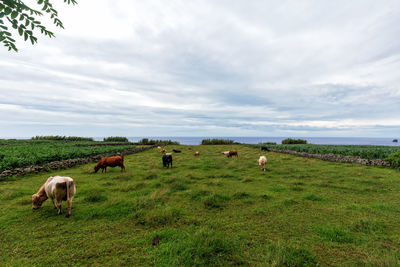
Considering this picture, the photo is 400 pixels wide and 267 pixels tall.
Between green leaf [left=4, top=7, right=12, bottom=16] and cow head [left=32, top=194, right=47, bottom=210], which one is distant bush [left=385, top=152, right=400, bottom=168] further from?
cow head [left=32, top=194, right=47, bottom=210]

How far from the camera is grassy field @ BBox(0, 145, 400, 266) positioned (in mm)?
3787

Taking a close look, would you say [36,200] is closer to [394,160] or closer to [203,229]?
[203,229]

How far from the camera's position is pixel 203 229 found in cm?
467

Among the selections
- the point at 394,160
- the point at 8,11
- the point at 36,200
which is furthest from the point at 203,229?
the point at 394,160

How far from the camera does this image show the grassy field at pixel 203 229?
3787 mm

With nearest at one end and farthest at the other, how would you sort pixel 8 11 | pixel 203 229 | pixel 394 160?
1. pixel 8 11
2. pixel 203 229
3. pixel 394 160

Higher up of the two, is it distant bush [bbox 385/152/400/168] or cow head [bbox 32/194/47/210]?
distant bush [bbox 385/152/400/168]

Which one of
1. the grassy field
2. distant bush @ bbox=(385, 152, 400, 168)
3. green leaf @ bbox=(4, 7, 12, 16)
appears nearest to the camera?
green leaf @ bbox=(4, 7, 12, 16)

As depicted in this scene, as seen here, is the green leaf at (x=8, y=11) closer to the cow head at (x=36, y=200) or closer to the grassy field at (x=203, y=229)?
the grassy field at (x=203, y=229)

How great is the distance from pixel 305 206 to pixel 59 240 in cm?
865

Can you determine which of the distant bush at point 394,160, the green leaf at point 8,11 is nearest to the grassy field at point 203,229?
the green leaf at point 8,11

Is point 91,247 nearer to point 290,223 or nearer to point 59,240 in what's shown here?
point 59,240

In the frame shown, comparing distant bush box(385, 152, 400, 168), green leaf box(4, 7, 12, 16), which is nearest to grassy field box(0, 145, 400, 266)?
green leaf box(4, 7, 12, 16)

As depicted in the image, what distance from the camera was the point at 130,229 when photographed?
5008mm
